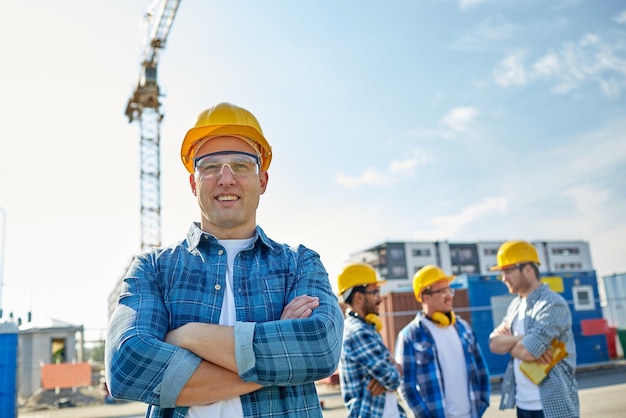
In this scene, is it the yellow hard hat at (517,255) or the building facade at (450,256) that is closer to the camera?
the yellow hard hat at (517,255)

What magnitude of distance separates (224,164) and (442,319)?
3.33 metres

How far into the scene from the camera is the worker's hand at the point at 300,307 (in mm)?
1979

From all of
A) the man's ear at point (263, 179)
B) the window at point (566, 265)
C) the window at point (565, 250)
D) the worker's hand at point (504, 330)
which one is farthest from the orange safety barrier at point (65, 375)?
the window at point (566, 265)

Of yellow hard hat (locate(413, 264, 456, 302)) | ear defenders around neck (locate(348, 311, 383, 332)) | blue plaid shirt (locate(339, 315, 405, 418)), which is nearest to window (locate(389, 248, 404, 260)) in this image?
yellow hard hat (locate(413, 264, 456, 302))

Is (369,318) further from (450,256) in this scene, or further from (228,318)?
(450,256)

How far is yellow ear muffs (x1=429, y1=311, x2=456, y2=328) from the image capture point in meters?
4.87

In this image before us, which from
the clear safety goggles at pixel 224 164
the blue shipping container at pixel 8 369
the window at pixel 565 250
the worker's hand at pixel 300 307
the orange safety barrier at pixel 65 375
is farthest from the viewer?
the window at pixel 565 250

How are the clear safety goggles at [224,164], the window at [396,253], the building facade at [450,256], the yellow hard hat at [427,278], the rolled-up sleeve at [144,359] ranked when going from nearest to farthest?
the rolled-up sleeve at [144,359] < the clear safety goggles at [224,164] < the yellow hard hat at [427,278] < the window at [396,253] < the building facade at [450,256]

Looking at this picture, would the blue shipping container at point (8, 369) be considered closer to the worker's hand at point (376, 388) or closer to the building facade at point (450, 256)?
the worker's hand at point (376, 388)

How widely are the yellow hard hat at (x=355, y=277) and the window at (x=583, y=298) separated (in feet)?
49.0

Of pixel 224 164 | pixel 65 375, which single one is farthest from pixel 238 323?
pixel 65 375

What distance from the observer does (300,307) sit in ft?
6.54

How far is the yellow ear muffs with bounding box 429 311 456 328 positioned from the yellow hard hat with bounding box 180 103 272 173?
3.16m

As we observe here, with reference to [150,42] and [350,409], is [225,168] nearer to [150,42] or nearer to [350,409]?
[350,409]
